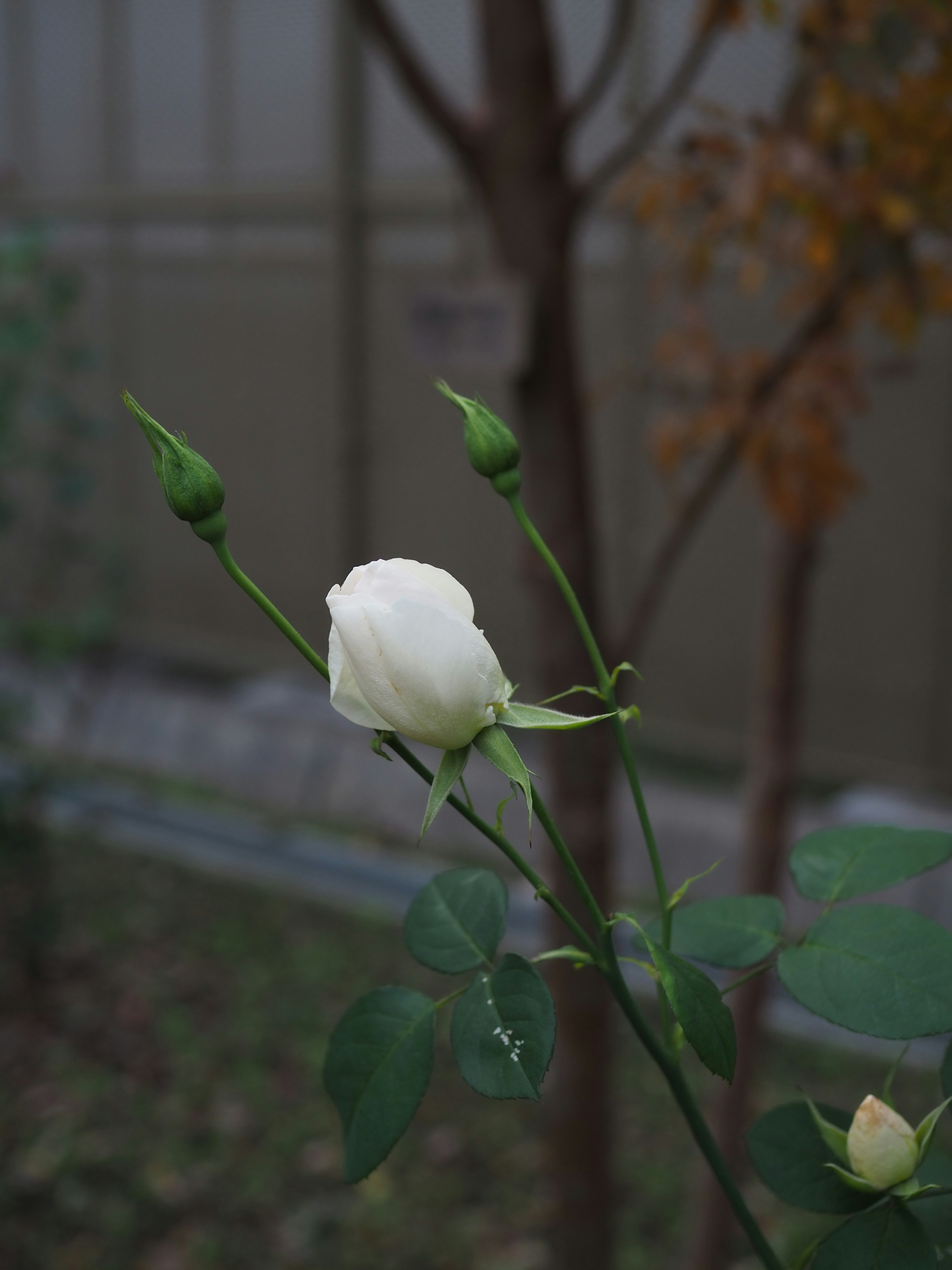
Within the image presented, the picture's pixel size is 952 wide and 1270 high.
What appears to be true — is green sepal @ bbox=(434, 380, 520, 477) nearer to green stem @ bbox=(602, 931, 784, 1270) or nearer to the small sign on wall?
green stem @ bbox=(602, 931, 784, 1270)

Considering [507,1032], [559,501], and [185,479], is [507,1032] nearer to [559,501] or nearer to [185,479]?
Result: [185,479]

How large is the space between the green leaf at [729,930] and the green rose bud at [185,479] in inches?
11.9

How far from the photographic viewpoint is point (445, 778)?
1.63 feet

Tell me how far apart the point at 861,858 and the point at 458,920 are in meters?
0.21

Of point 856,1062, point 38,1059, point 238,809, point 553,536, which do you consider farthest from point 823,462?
point 238,809

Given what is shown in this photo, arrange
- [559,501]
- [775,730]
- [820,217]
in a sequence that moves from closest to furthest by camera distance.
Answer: [820,217] → [559,501] → [775,730]

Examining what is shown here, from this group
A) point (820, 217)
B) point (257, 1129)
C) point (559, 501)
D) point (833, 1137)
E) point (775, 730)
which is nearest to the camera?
point (833, 1137)

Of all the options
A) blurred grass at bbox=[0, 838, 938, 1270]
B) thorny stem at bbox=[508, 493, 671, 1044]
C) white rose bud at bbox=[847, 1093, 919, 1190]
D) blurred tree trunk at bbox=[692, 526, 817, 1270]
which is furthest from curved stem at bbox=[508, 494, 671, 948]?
blurred grass at bbox=[0, 838, 938, 1270]

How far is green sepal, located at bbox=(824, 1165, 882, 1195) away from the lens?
519mm

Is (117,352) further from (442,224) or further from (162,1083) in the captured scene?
(162,1083)

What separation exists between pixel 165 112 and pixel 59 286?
294 cm

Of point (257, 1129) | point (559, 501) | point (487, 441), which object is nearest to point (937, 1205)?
point (487, 441)

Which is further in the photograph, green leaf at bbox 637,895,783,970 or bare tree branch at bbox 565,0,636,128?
bare tree branch at bbox 565,0,636,128

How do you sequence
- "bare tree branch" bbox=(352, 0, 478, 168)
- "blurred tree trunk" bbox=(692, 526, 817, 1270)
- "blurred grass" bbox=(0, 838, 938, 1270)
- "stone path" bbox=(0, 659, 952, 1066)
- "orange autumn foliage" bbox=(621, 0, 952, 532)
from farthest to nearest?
"stone path" bbox=(0, 659, 952, 1066), "blurred grass" bbox=(0, 838, 938, 1270), "blurred tree trunk" bbox=(692, 526, 817, 1270), "bare tree branch" bbox=(352, 0, 478, 168), "orange autumn foliage" bbox=(621, 0, 952, 532)
